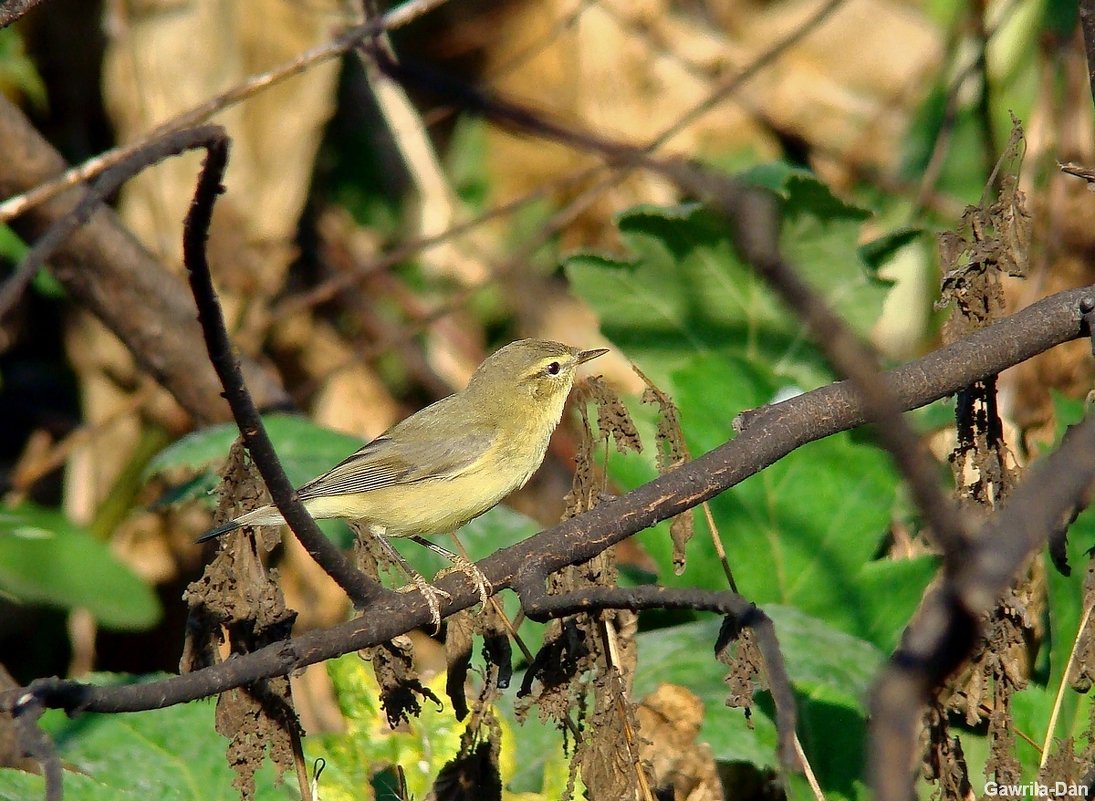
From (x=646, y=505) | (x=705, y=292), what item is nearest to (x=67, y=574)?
(x=705, y=292)

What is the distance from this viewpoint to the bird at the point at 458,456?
364cm

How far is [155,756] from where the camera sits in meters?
3.00

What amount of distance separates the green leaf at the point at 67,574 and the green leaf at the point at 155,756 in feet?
2.11

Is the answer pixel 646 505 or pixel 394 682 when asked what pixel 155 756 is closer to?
pixel 394 682

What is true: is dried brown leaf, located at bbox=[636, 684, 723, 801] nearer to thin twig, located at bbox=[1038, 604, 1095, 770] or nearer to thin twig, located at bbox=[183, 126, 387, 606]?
thin twig, located at bbox=[1038, 604, 1095, 770]

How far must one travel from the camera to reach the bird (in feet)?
11.9

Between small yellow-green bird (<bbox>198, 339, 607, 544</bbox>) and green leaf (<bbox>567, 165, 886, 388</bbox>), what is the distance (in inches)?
10.5

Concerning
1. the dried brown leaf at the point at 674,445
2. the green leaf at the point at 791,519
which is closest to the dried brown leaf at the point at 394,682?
the dried brown leaf at the point at 674,445

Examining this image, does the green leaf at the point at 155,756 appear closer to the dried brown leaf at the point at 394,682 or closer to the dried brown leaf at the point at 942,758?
the dried brown leaf at the point at 394,682

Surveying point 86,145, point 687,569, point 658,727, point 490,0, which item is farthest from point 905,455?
point 490,0

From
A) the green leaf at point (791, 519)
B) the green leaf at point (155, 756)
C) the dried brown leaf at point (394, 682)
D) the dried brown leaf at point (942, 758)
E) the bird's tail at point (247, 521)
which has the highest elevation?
the green leaf at point (791, 519)

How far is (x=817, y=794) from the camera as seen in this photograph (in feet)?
7.29

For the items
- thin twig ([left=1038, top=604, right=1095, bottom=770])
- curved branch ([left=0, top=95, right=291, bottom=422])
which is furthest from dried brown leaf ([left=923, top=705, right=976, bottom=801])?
curved branch ([left=0, top=95, right=291, bottom=422])

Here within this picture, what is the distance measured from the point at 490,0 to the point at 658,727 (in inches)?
227
